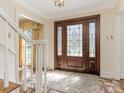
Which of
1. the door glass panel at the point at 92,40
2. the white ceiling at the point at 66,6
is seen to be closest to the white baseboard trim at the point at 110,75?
the door glass panel at the point at 92,40

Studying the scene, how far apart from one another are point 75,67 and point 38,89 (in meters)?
3.02

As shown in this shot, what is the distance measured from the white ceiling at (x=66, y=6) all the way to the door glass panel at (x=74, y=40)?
2.17 feet

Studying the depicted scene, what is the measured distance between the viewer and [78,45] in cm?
468

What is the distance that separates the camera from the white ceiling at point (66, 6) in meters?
3.60

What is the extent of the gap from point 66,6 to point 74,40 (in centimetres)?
149

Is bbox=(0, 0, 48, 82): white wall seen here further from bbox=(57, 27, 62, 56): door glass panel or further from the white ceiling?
bbox=(57, 27, 62, 56): door glass panel

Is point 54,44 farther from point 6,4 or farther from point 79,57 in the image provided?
point 6,4

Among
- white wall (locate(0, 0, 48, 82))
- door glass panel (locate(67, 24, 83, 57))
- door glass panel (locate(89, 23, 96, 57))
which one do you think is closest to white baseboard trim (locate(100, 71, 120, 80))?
door glass panel (locate(89, 23, 96, 57))

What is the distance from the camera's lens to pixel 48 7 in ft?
13.4

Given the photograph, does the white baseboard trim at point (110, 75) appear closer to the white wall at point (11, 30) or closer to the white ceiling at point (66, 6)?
the white ceiling at point (66, 6)

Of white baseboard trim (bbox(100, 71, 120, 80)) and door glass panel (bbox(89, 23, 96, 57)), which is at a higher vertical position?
door glass panel (bbox(89, 23, 96, 57))

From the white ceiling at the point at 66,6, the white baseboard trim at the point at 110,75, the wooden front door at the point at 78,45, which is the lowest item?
the white baseboard trim at the point at 110,75

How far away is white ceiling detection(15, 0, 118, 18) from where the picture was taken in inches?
142

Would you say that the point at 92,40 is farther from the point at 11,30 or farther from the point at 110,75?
the point at 11,30
